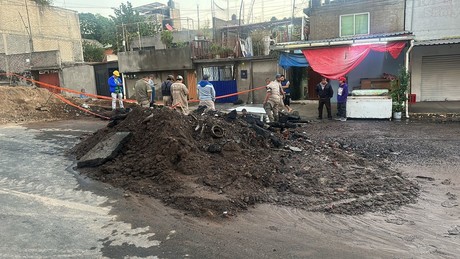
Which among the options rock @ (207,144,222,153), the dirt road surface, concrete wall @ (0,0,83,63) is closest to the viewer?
the dirt road surface

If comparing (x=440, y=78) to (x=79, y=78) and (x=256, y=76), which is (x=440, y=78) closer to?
(x=256, y=76)

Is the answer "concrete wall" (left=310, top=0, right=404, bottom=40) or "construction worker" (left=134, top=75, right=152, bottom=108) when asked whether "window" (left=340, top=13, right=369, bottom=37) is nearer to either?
"concrete wall" (left=310, top=0, right=404, bottom=40)

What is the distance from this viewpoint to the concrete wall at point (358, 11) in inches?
640

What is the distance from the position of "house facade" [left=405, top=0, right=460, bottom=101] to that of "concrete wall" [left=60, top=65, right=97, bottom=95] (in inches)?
883

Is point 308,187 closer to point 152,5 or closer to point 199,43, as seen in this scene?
point 199,43

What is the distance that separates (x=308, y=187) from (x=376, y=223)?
135cm

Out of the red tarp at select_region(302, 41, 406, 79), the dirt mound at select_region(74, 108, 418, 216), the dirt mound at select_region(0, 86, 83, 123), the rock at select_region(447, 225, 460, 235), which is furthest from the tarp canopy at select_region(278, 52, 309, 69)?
the rock at select_region(447, 225, 460, 235)

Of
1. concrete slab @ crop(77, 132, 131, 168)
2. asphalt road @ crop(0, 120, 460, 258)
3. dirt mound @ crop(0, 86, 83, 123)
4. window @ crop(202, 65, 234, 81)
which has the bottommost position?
asphalt road @ crop(0, 120, 460, 258)

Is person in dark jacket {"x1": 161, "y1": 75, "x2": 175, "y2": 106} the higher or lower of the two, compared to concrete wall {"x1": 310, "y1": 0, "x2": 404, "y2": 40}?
lower

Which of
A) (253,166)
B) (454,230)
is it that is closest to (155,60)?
(253,166)

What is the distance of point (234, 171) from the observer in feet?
19.1

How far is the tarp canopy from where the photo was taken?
51.8 ft

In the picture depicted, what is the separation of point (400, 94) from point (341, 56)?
2.71m

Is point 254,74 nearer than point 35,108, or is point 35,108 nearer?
point 35,108
